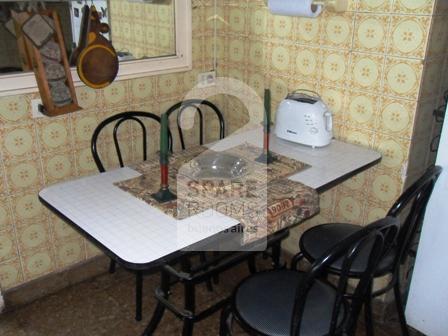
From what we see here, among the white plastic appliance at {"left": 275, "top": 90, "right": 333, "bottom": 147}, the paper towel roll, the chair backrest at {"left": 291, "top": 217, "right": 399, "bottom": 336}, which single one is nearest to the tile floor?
the chair backrest at {"left": 291, "top": 217, "right": 399, "bottom": 336}

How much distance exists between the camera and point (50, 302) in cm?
225

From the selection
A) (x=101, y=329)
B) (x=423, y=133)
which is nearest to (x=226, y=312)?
(x=101, y=329)

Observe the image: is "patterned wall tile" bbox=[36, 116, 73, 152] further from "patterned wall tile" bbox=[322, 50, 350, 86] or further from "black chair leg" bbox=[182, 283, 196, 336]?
"patterned wall tile" bbox=[322, 50, 350, 86]

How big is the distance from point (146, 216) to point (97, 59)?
0.92m

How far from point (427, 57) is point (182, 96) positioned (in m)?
1.26

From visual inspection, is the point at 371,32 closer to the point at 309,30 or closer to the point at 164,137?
the point at 309,30

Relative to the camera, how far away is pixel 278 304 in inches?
60.1

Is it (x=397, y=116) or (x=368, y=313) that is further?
(x=397, y=116)

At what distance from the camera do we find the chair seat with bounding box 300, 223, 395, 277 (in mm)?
1719

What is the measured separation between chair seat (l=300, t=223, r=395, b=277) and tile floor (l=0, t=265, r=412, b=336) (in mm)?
501

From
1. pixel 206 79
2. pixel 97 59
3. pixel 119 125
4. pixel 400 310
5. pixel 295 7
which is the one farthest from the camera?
pixel 206 79

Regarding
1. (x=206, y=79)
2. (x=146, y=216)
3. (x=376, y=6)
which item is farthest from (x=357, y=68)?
(x=146, y=216)

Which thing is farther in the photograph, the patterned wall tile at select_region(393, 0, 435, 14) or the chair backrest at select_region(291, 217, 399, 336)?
the patterned wall tile at select_region(393, 0, 435, 14)

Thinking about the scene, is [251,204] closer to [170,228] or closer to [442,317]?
[170,228]
